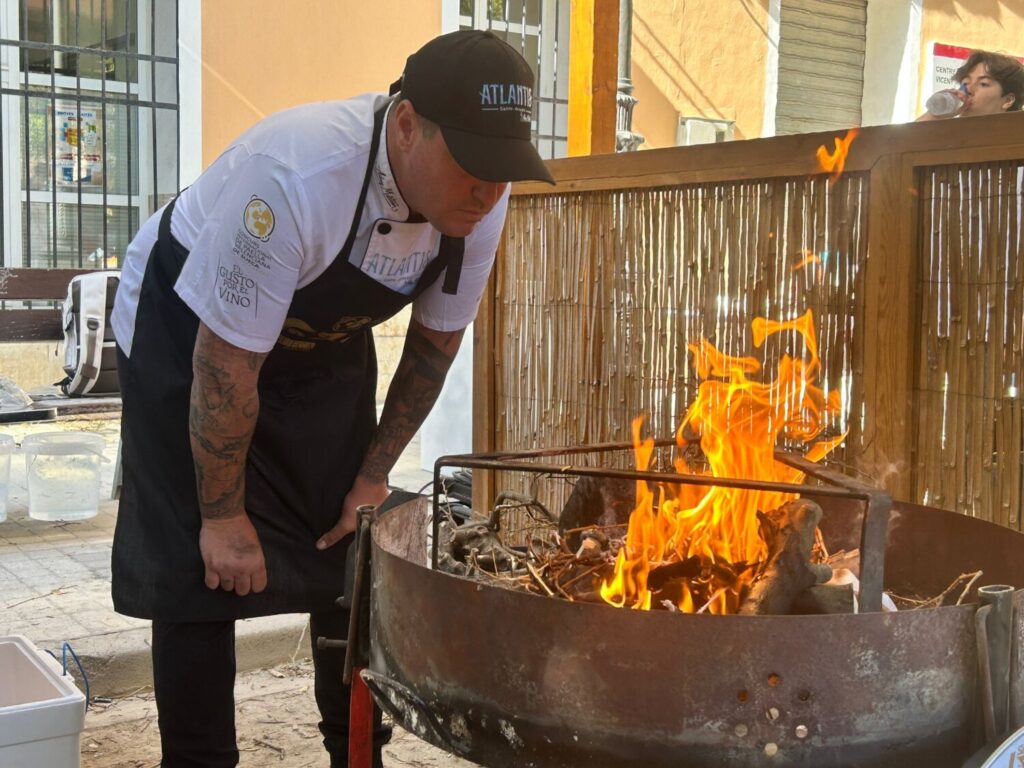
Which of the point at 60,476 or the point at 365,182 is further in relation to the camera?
the point at 60,476

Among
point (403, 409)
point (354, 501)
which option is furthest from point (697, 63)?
point (354, 501)

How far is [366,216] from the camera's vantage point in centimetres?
214

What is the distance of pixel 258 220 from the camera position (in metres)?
2.00

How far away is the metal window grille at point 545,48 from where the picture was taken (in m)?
10.2

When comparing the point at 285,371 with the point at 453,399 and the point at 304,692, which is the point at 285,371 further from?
the point at 453,399

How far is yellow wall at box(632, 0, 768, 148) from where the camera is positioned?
1043 cm

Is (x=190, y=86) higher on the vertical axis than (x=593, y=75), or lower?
higher

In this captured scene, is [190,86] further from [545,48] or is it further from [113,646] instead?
[113,646]

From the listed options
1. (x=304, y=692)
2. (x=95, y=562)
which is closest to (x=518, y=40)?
(x=95, y=562)

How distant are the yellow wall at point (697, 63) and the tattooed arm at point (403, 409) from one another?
8310 millimetres

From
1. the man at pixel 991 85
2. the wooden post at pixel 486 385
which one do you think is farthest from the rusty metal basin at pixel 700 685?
the man at pixel 991 85

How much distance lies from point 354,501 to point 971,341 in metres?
1.62

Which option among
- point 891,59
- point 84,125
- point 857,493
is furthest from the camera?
point 891,59

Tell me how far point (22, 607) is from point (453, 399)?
8.87ft
